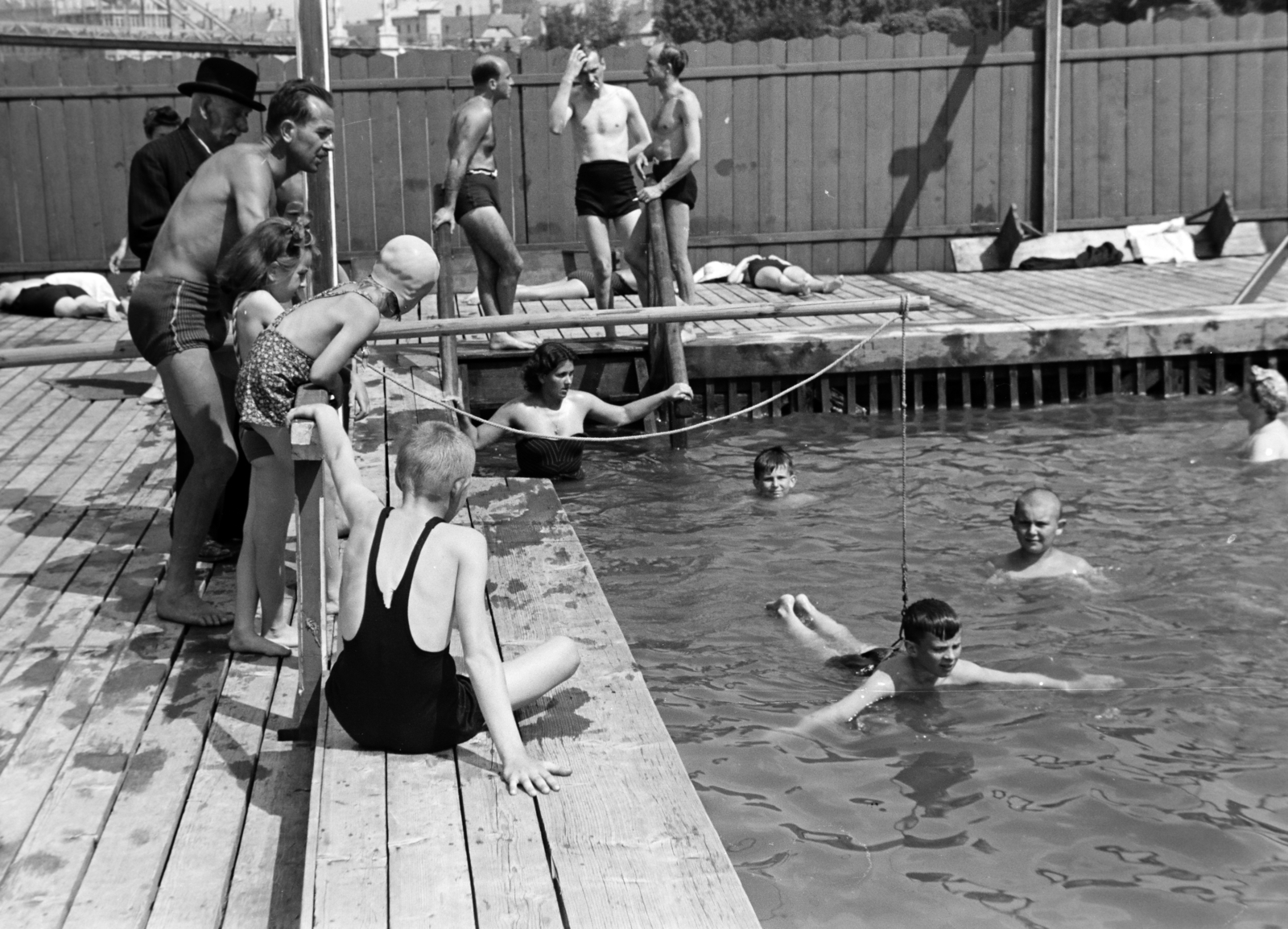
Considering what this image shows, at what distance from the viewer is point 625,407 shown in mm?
9227

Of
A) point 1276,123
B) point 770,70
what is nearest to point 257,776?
point 770,70

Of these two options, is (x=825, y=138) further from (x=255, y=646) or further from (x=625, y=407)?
(x=255, y=646)

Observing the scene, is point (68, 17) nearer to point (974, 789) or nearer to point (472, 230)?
point (472, 230)

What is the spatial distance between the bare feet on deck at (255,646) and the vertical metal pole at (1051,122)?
34.7 feet

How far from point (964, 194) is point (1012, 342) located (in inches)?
140

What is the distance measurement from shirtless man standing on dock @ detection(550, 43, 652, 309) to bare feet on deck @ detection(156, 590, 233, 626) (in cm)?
554

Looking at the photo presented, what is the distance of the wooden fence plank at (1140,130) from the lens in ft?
45.4

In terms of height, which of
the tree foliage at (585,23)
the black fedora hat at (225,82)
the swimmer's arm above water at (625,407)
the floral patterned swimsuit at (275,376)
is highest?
the tree foliage at (585,23)

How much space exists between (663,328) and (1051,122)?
18.3 ft

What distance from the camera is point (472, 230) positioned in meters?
9.75

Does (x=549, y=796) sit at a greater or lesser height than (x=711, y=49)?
lesser

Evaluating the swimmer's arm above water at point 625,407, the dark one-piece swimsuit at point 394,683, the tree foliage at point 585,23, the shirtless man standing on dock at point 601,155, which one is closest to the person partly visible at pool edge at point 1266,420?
the swimmer's arm above water at point 625,407

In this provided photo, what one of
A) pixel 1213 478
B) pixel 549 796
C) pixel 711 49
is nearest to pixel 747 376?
pixel 1213 478

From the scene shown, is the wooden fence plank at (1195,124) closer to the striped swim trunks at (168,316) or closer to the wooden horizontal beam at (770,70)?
the wooden horizontal beam at (770,70)
